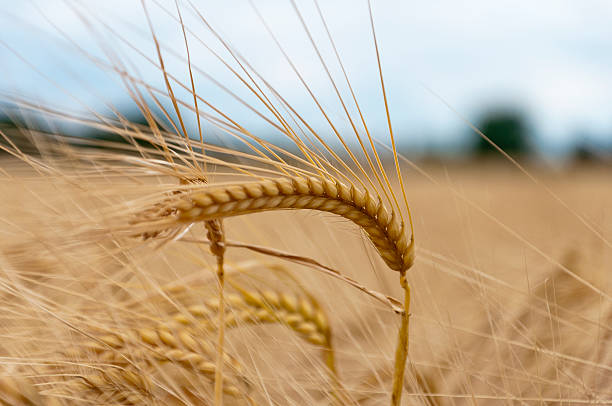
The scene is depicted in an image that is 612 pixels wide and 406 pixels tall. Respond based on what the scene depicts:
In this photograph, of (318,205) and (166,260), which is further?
(166,260)

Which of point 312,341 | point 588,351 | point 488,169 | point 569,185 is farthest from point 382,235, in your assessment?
point 488,169

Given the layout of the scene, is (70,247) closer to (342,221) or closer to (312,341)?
(342,221)

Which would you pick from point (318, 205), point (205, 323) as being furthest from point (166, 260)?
point (318, 205)

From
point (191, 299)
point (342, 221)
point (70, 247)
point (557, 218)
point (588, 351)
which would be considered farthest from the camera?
point (557, 218)

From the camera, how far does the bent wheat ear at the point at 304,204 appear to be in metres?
0.27

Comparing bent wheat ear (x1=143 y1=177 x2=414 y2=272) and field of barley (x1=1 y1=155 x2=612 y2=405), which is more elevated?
bent wheat ear (x1=143 y1=177 x2=414 y2=272)

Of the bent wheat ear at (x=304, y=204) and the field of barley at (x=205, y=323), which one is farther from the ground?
the bent wheat ear at (x=304, y=204)

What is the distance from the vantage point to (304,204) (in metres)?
0.32

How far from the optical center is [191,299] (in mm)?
548

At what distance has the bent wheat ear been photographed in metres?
0.27

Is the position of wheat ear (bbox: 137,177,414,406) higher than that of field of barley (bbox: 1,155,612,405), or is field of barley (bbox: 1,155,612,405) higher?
wheat ear (bbox: 137,177,414,406)

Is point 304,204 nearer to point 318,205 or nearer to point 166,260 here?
point 318,205

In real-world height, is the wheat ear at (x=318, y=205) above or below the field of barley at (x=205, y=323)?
above

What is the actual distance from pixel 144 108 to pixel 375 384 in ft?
1.43
